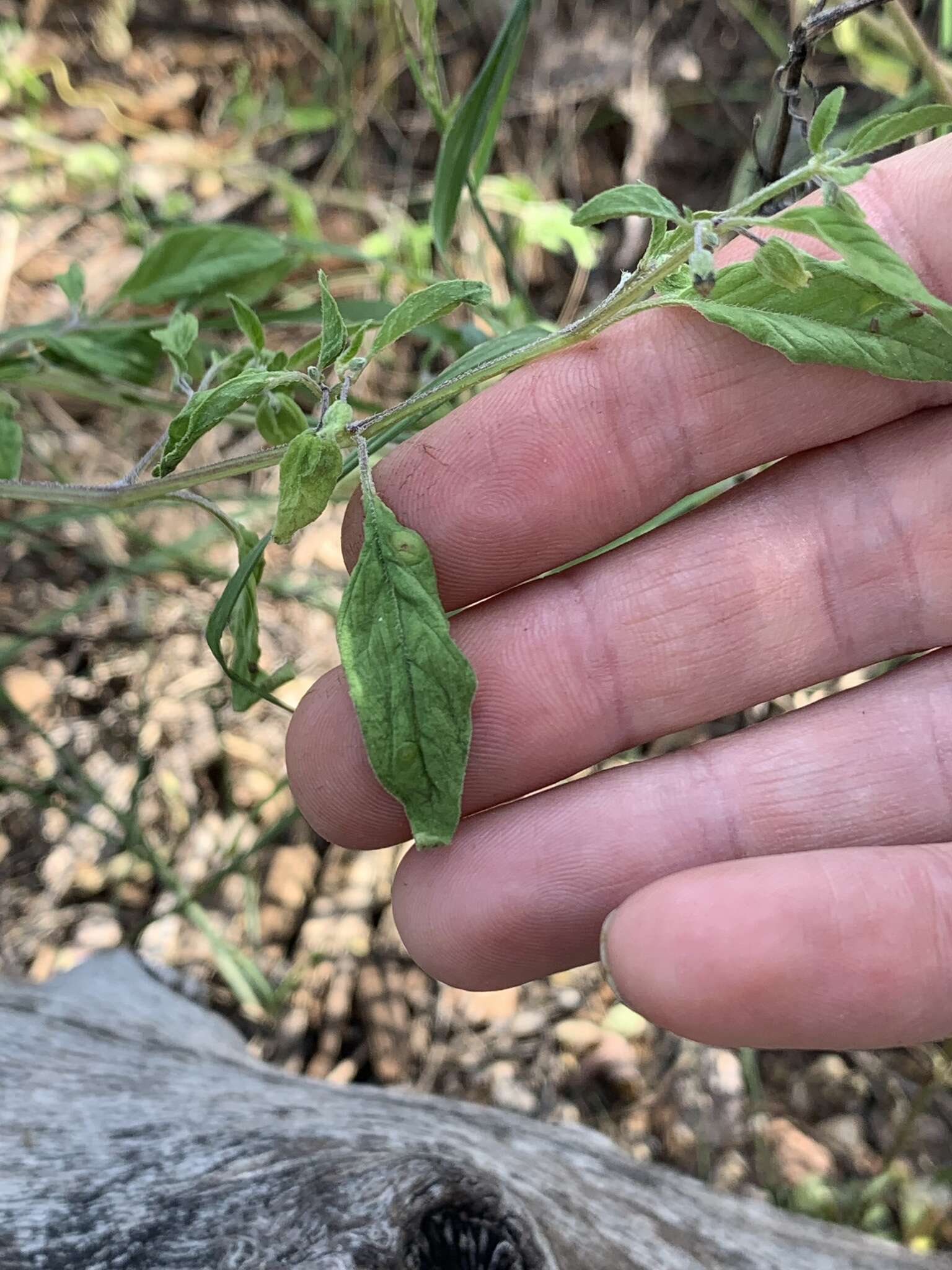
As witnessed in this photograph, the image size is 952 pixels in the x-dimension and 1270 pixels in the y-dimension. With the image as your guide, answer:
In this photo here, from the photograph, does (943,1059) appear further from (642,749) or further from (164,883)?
(164,883)

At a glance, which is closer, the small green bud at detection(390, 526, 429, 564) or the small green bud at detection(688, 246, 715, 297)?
the small green bud at detection(688, 246, 715, 297)

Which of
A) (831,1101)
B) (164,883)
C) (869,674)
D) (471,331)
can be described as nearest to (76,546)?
(164,883)

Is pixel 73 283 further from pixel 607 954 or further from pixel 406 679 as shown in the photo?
pixel 607 954

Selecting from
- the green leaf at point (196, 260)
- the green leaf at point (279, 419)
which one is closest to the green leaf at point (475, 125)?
the green leaf at point (196, 260)

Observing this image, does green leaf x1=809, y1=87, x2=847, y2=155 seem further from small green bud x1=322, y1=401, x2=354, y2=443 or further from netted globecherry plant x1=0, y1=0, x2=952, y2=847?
small green bud x1=322, y1=401, x2=354, y2=443

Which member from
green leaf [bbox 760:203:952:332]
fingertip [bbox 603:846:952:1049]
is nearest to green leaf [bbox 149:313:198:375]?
green leaf [bbox 760:203:952:332]

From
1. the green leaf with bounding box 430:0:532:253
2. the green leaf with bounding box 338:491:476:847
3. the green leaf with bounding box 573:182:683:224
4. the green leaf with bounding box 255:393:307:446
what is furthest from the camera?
the green leaf with bounding box 430:0:532:253

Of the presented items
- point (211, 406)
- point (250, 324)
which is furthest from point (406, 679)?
point (250, 324)
